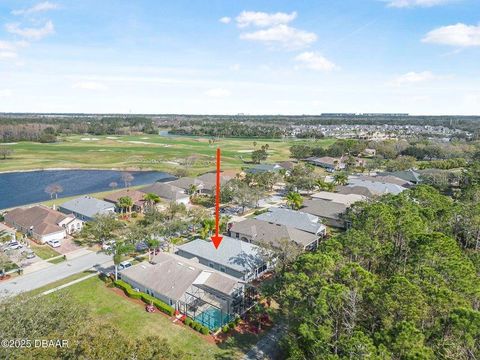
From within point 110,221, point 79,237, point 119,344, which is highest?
point 119,344

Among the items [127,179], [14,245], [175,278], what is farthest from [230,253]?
[127,179]

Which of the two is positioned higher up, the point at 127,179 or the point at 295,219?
the point at 127,179

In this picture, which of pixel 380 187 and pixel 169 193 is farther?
pixel 380 187

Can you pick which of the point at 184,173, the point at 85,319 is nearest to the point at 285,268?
the point at 85,319

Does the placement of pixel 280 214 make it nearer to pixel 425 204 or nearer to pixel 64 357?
pixel 425 204

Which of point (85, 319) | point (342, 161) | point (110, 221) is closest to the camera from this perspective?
point (85, 319)

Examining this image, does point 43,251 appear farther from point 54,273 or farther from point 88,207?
point 88,207
